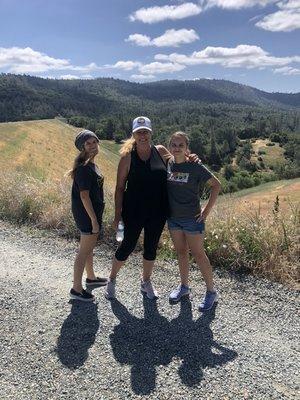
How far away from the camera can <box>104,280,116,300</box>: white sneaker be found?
4.86 m

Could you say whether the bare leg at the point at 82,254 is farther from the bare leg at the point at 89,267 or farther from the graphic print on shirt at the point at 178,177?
the graphic print on shirt at the point at 178,177

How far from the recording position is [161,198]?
4555 mm

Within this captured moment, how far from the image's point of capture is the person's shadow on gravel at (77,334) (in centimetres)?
378

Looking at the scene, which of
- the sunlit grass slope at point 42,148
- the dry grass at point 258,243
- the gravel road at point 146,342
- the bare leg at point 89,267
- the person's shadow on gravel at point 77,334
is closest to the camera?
the gravel road at point 146,342

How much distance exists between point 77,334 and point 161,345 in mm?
838

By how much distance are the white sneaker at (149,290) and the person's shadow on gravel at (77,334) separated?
60 cm

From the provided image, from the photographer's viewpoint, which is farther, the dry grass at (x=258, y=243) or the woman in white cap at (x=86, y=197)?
the dry grass at (x=258, y=243)

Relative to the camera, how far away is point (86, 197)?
4.47 m

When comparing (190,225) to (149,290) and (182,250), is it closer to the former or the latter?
(182,250)

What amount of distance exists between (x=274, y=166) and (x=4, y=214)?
279 feet

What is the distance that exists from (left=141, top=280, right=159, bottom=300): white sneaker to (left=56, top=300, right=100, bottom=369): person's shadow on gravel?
598 millimetres

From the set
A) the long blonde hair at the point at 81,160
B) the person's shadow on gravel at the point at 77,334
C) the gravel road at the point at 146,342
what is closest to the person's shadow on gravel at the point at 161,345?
the gravel road at the point at 146,342

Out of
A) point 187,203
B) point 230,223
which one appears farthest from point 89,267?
point 230,223

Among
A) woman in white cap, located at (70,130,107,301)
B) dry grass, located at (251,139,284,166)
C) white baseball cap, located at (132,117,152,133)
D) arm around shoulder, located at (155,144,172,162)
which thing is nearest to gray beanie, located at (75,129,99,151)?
woman in white cap, located at (70,130,107,301)
